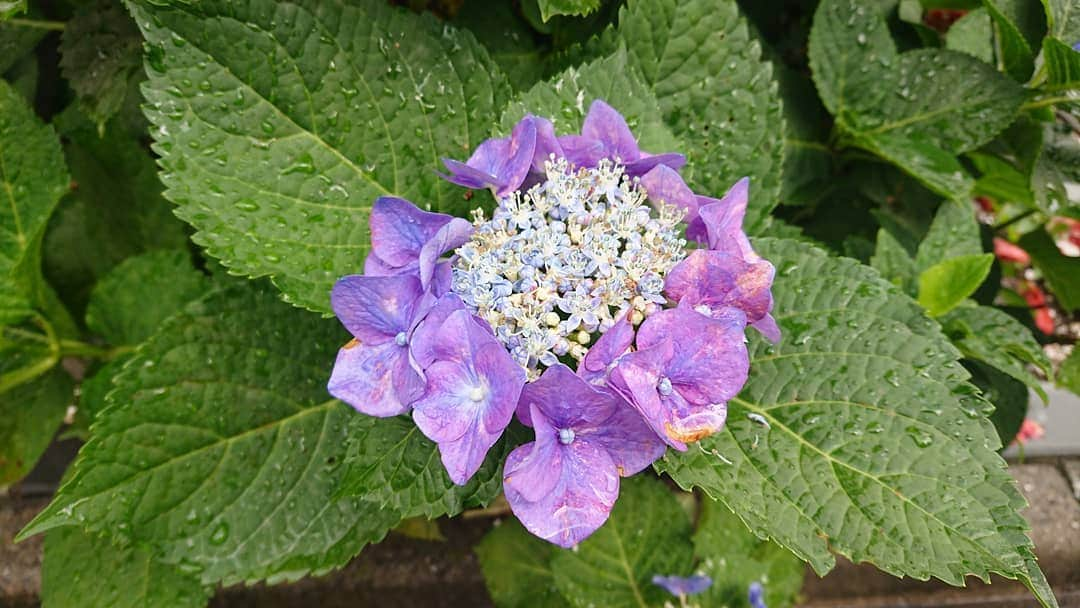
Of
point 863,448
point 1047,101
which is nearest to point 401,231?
point 863,448

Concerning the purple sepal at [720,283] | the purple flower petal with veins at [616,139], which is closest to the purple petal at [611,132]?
the purple flower petal with veins at [616,139]

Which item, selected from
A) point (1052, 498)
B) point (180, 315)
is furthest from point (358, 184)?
point (1052, 498)

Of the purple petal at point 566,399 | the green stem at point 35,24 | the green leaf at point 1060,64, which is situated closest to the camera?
the purple petal at point 566,399

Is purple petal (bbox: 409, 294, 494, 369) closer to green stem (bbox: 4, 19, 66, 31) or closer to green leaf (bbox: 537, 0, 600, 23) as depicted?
green leaf (bbox: 537, 0, 600, 23)

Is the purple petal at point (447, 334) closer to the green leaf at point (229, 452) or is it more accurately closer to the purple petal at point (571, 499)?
the purple petal at point (571, 499)

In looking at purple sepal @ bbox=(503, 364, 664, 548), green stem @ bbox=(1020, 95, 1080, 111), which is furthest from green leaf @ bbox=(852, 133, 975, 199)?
purple sepal @ bbox=(503, 364, 664, 548)

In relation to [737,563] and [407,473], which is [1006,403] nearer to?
[737,563]
